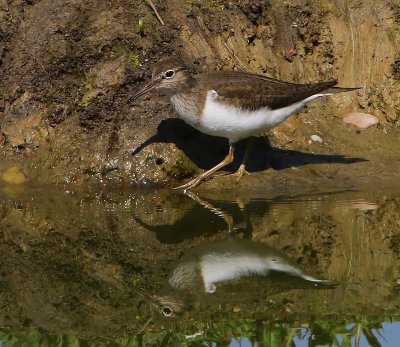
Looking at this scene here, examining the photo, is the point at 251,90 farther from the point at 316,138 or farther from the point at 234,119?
the point at 316,138

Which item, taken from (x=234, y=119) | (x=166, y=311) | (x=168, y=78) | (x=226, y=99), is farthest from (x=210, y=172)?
(x=166, y=311)

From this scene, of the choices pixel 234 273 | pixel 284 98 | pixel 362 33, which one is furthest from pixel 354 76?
pixel 234 273

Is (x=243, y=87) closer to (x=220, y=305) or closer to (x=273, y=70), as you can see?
(x=273, y=70)

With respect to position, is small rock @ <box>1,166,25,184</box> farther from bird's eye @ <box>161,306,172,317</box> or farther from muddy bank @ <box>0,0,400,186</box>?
bird's eye @ <box>161,306,172,317</box>

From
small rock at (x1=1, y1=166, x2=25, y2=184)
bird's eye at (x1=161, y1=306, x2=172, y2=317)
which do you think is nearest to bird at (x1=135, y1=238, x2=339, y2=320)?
bird's eye at (x1=161, y1=306, x2=172, y2=317)

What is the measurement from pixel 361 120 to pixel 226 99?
259 centimetres

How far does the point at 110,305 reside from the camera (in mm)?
7305

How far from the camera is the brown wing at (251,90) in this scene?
10344 mm

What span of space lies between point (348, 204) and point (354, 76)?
10.2 feet

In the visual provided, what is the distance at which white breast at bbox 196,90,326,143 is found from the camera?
404 inches

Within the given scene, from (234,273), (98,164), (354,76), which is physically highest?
(234,273)

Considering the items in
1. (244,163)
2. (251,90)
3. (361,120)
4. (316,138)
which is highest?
(251,90)

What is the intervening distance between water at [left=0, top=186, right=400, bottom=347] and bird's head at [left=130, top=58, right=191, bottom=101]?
47.3 inches

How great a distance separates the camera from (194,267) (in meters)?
8.01
